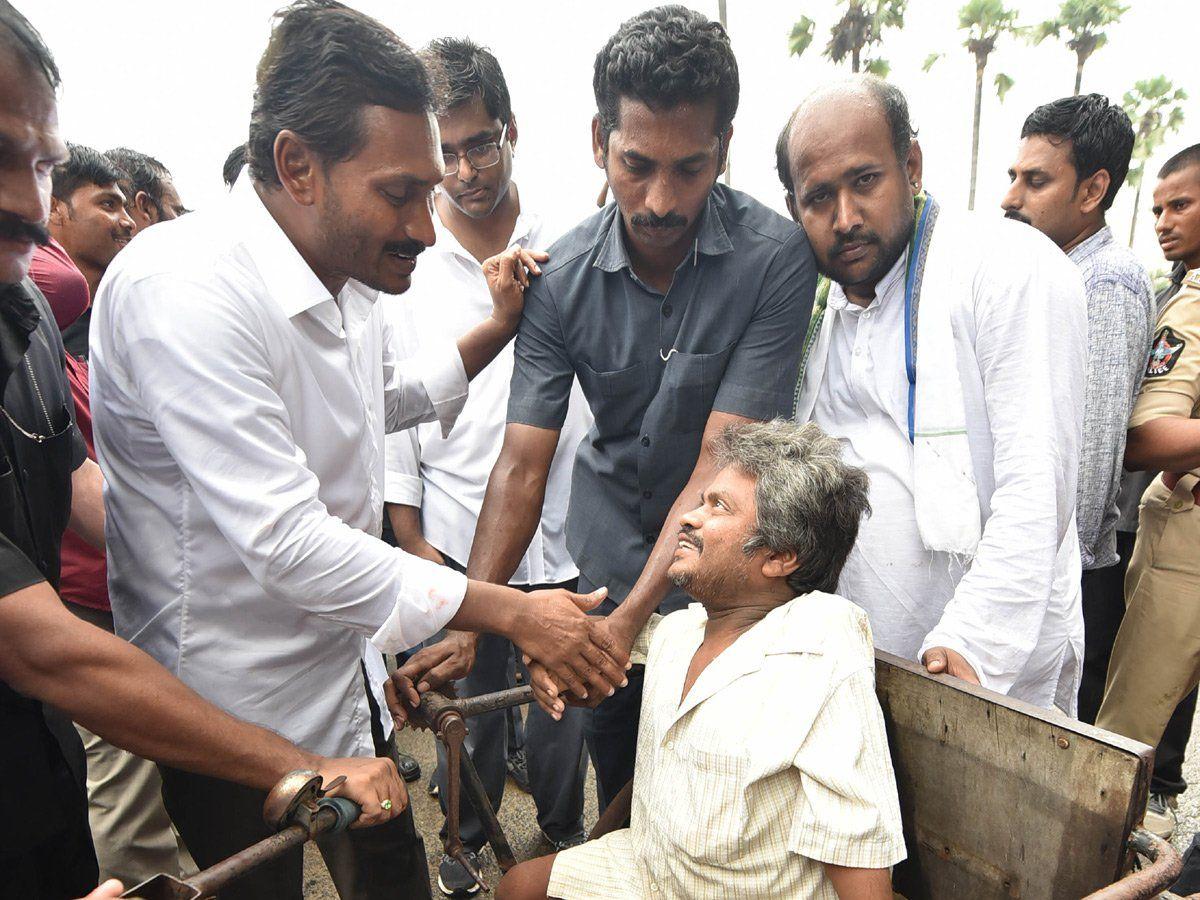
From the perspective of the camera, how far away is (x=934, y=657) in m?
1.92

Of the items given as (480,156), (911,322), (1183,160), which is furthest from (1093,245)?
(480,156)

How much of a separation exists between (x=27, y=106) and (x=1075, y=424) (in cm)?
223

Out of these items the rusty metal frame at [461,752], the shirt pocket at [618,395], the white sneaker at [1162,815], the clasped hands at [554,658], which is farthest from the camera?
the white sneaker at [1162,815]

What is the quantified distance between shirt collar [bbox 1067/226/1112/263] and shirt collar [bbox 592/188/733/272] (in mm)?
1614

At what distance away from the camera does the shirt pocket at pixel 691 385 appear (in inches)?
86.6

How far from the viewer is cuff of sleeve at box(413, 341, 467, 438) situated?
255cm

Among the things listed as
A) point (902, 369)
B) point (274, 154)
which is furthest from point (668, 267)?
point (274, 154)

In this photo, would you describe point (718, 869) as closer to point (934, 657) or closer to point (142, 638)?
point (934, 657)

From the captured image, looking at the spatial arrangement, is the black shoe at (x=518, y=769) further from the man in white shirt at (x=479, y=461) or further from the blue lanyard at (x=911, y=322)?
the blue lanyard at (x=911, y=322)

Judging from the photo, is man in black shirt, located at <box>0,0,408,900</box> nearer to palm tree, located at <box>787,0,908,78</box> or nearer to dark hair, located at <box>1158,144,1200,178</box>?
dark hair, located at <box>1158,144,1200,178</box>

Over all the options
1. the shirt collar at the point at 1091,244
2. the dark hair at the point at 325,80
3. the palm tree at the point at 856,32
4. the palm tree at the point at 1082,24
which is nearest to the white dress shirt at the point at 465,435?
the dark hair at the point at 325,80

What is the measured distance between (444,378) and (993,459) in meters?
1.57

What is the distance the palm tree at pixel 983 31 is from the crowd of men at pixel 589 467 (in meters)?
23.9

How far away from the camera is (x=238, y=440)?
1.56m
